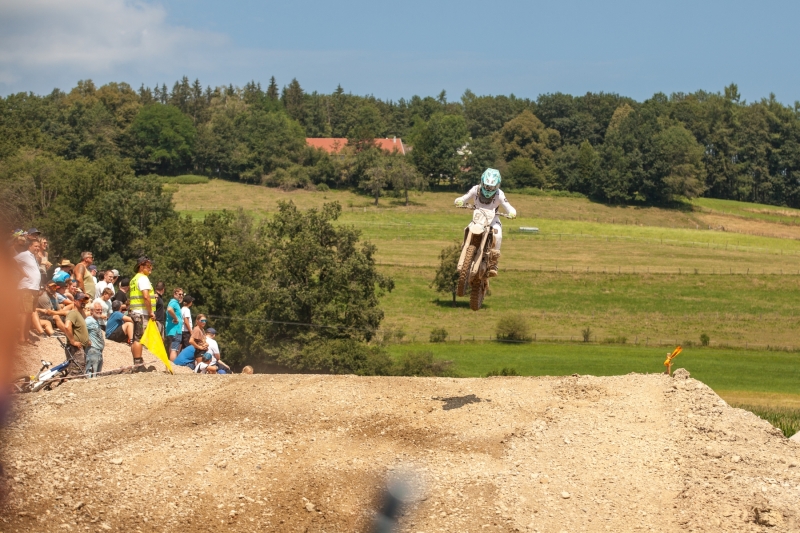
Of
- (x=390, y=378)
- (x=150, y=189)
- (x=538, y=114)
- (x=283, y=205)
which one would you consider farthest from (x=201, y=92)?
(x=390, y=378)

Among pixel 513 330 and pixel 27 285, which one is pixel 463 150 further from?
pixel 27 285

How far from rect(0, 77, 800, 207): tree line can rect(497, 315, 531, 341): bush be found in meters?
66.5

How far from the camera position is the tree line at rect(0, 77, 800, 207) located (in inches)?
5074

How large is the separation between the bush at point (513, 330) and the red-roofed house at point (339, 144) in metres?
102

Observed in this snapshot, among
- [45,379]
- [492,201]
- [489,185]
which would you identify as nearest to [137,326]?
[45,379]

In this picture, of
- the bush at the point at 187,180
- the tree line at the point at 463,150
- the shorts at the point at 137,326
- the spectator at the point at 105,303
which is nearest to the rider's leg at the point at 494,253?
the shorts at the point at 137,326

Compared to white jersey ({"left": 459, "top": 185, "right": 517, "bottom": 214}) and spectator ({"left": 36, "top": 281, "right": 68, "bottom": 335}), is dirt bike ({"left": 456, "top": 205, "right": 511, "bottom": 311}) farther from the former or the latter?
spectator ({"left": 36, "top": 281, "right": 68, "bottom": 335})

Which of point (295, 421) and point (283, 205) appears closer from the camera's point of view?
point (295, 421)

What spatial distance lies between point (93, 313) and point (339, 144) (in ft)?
478

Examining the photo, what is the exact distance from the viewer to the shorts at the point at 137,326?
794 inches

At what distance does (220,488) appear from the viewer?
13.8 meters

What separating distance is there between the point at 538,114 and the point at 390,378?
174 metres

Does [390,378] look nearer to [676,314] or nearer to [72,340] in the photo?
[72,340]

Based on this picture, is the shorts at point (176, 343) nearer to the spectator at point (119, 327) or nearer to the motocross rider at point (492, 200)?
the spectator at point (119, 327)
